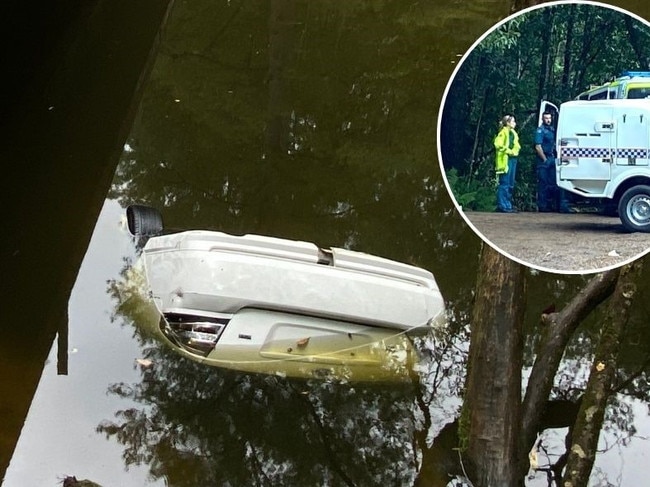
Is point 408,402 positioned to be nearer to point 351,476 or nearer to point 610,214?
point 351,476

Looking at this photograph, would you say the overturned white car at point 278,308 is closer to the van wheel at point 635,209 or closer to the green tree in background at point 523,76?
the green tree in background at point 523,76

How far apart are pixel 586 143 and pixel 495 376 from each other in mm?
1345

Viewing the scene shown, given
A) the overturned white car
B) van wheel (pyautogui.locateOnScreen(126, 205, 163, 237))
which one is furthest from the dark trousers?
van wheel (pyautogui.locateOnScreen(126, 205, 163, 237))

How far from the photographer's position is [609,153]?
234cm

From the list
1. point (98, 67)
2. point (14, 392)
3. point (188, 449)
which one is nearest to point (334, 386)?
point (188, 449)

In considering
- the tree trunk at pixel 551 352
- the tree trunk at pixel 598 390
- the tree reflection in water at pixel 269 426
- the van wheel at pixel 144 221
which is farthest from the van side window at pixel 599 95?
the van wheel at pixel 144 221

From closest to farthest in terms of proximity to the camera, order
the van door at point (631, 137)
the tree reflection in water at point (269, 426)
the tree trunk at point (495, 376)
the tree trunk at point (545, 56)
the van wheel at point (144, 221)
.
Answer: the van door at point (631, 137)
the tree trunk at point (545, 56)
the tree trunk at point (495, 376)
the tree reflection in water at point (269, 426)
the van wheel at point (144, 221)

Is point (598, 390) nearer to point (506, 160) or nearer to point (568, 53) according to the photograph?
point (506, 160)

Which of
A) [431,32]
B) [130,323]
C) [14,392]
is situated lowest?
[14,392]

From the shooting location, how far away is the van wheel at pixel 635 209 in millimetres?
2314

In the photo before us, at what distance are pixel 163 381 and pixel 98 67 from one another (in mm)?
3394

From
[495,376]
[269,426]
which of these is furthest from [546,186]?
[269,426]

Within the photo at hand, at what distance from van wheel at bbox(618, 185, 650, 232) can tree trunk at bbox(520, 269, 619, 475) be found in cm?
86

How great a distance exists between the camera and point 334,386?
3617 millimetres
